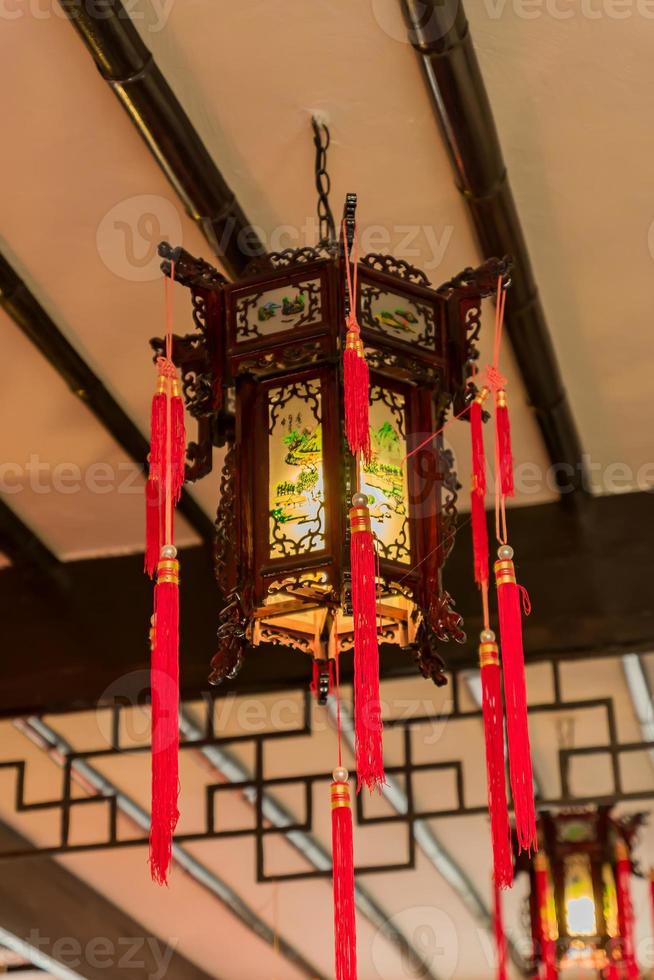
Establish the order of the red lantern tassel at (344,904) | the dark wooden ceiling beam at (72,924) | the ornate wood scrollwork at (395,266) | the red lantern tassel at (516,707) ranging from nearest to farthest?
the red lantern tassel at (516,707)
the red lantern tassel at (344,904)
the ornate wood scrollwork at (395,266)
the dark wooden ceiling beam at (72,924)

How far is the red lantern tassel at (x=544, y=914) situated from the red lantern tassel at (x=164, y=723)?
335 centimetres

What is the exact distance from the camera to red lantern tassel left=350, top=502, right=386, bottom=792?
120 inches

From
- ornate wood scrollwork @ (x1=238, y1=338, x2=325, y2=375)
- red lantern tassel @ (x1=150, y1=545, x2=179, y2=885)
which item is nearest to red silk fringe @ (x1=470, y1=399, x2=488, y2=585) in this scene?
ornate wood scrollwork @ (x1=238, y1=338, x2=325, y2=375)

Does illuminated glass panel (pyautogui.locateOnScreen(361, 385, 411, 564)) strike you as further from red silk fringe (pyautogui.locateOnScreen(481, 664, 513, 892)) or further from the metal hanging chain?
the metal hanging chain

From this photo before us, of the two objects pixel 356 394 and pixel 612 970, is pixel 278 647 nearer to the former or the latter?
pixel 612 970

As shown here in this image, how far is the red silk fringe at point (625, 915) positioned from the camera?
6.22 metres

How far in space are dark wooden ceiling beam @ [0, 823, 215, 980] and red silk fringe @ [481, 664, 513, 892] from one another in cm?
468

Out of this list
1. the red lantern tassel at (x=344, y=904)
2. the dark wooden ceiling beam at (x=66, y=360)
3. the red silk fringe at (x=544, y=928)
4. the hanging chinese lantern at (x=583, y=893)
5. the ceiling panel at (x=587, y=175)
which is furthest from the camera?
the hanging chinese lantern at (x=583, y=893)

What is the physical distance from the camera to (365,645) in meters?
3.07

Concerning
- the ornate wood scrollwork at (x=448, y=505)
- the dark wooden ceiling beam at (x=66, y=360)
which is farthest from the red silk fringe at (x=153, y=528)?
the dark wooden ceiling beam at (x=66, y=360)

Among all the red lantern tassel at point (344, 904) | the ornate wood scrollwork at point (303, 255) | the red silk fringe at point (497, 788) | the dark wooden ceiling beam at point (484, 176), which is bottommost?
the red lantern tassel at point (344, 904)

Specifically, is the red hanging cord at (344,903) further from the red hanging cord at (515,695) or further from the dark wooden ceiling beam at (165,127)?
the dark wooden ceiling beam at (165,127)

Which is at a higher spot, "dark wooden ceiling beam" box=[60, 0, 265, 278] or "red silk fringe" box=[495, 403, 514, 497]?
"dark wooden ceiling beam" box=[60, 0, 265, 278]

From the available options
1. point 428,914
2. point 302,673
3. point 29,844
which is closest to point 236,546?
point 302,673
